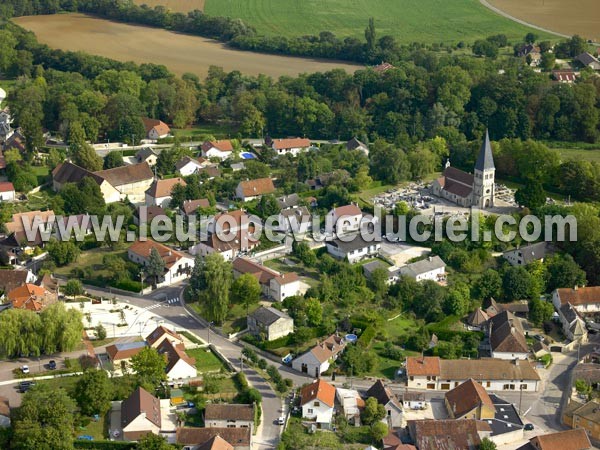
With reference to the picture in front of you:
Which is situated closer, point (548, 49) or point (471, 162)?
point (471, 162)

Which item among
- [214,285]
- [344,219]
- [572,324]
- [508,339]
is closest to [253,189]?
[344,219]

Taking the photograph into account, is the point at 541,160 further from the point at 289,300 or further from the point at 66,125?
the point at 66,125

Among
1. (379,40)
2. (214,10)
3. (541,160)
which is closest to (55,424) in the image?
(541,160)

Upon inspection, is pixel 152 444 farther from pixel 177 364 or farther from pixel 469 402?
pixel 469 402

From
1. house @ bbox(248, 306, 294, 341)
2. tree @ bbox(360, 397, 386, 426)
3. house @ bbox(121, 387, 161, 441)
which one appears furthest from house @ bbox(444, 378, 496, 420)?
house @ bbox(121, 387, 161, 441)

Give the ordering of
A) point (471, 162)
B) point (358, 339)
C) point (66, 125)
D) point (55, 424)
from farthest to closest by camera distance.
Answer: point (66, 125), point (471, 162), point (358, 339), point (55, 424)

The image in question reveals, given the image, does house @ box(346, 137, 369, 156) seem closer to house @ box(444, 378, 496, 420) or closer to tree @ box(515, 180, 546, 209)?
tree @ box(515, 180, 546, 209)
